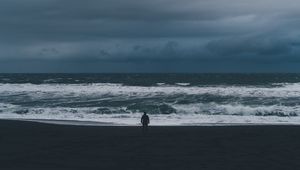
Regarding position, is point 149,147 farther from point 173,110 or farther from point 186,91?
point 186,91

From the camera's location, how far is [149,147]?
1605 cm

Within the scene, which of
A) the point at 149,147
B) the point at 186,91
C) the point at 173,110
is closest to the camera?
the point at 149,147

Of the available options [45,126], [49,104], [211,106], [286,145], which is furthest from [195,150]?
[49,104]

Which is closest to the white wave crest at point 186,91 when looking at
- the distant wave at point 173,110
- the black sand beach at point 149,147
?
the distant wave at point 173,110

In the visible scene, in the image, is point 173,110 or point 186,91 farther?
point 186,91

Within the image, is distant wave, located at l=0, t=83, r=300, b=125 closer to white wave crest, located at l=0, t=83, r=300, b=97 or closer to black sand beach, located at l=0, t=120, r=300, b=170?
white wave crest, located at l=0, t=83, r=300, b=97

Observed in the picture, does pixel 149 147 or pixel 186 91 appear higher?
pixel 186 91

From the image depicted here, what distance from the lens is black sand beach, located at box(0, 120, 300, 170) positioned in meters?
13.0

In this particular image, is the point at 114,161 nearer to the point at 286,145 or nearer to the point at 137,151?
the point at 137,151

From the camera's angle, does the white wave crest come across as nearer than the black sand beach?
No

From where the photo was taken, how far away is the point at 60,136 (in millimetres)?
19016

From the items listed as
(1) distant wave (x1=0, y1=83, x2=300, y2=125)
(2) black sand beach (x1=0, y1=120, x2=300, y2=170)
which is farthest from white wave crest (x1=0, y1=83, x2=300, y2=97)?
(2) black sand beach (x1=0, y1=120, x2=300, y2=170)

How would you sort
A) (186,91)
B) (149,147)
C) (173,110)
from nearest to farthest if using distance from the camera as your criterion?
(149,147) < (173,110) < (186,91)

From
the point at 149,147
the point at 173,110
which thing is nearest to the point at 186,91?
the point at 173,110
